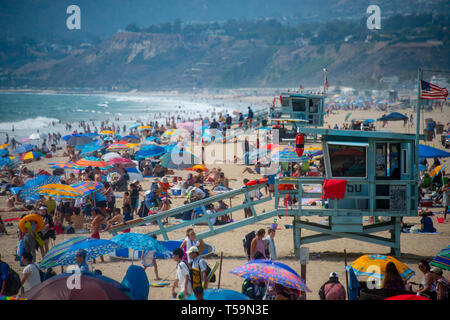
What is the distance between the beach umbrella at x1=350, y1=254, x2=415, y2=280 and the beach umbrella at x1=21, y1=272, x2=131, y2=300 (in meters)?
4.01

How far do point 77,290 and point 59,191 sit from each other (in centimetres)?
751

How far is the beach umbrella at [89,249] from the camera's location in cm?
821

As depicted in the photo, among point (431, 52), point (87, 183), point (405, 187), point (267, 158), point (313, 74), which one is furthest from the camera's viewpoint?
point (313, 74)

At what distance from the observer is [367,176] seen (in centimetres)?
1059

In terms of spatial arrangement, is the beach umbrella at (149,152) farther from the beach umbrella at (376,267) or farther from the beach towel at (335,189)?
the beach umbrella at (376,267)

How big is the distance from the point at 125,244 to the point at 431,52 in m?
176

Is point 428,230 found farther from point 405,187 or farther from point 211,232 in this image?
point 211,232

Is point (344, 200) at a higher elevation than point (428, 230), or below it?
higher

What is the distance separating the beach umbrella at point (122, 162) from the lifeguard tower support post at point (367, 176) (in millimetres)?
11283

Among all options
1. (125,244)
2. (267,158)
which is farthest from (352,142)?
(267,158)

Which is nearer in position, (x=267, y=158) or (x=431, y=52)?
(x=267, y=158)

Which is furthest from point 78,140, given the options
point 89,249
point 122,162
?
point 89,249

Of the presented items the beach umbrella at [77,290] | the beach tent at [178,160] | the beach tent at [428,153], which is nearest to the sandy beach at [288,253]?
the beach umbrella at [77,290]

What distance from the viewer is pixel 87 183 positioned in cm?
1457
